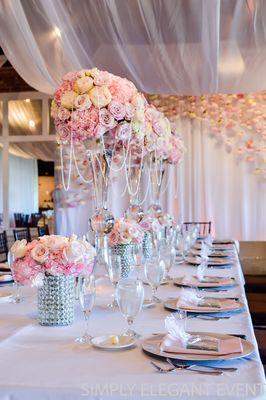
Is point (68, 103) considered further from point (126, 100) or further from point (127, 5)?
point (127, 5)

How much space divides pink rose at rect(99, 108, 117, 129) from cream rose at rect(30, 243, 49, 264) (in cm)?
104

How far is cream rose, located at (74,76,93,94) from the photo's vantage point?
2.52 metres

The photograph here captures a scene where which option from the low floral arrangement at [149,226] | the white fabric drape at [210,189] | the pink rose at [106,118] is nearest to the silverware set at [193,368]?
the pink rose at [106,118]

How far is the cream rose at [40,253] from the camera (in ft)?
5.42

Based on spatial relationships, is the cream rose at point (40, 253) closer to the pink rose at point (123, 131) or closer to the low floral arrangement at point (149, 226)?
the pink rose at point (123, 131)

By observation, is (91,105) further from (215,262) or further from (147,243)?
(215,262)

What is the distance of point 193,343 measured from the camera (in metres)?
1.36

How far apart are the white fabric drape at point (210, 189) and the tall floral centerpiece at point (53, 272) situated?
5366mm

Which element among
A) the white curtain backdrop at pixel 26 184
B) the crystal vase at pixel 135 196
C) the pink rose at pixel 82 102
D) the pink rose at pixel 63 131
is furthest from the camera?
the white curtain backdrop at pixel 26 184

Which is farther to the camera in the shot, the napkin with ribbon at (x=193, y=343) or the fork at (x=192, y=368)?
the napkin with ribbon at (x=193, y=343)

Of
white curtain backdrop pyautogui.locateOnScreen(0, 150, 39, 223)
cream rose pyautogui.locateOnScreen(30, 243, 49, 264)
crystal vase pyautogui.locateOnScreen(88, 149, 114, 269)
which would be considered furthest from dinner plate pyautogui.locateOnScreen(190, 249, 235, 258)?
white curtain backdrop pyautogui.locateOnScreen(0, 150, 39, 223)

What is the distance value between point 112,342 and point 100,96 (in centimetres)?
145

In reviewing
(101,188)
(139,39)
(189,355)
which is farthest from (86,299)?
(139,39)

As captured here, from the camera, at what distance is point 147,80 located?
4.39 metres
